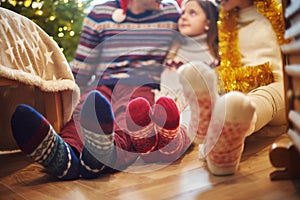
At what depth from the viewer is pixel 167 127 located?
99 centimetres

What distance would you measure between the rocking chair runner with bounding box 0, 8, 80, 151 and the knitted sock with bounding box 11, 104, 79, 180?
10.6 inches

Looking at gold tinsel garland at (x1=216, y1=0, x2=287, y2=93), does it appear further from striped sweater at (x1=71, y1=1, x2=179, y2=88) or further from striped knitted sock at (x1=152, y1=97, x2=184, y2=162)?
striped knitted sock at (x1=152, y1=97, x2=184, y2=162)

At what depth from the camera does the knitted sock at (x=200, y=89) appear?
0.80 m

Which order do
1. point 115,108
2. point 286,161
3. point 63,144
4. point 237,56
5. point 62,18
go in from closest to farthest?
point 286,161 < point 63,144 < point 115,108 < point 237,56 < point 62,18

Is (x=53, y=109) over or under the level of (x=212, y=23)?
under

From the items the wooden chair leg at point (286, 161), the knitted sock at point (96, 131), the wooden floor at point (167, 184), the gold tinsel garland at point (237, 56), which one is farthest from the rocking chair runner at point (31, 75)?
the wooden chair leg at point (286, 161)

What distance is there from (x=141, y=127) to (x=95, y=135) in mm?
159

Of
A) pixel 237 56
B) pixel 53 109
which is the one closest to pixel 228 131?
pixel 237 56

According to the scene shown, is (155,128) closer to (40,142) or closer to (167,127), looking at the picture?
(167,127)

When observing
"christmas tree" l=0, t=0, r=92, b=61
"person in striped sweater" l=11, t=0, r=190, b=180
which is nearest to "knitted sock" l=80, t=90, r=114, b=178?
"person in striped sweater" l=11, t=0, r=190, b=180

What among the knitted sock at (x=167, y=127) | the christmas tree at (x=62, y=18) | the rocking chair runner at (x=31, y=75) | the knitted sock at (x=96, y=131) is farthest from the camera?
the christmas tree at (x=62, y=18)

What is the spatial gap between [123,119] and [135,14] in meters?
0.41

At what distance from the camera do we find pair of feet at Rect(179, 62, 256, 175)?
0.76 meters

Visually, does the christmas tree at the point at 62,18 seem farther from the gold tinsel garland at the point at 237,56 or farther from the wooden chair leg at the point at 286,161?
the wooden chair leg at the point at 286,161
